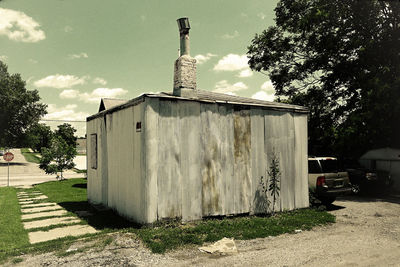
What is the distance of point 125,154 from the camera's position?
8398 millimetres

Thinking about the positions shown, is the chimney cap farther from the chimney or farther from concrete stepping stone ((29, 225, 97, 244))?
concrete stepping stone ((29, 225, 97, 244))

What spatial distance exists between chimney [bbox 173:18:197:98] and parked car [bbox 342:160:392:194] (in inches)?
388

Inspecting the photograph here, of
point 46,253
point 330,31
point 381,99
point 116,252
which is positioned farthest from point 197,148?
point 330,31

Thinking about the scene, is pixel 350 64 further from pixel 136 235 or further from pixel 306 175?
pixel 136 235

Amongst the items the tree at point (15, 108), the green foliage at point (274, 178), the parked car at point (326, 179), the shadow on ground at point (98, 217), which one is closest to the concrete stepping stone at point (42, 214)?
the shadow on ground at point (98, 217)

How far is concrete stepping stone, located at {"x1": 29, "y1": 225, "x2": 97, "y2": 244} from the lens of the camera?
6.96 metres

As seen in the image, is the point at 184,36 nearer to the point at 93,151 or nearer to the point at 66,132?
the point at 93,151

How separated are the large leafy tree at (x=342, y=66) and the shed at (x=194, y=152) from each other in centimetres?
663

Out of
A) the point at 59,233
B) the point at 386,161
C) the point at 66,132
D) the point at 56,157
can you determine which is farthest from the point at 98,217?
the point at 66,132

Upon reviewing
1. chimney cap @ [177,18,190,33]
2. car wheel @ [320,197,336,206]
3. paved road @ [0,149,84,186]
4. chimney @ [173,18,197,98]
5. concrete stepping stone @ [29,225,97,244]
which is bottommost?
paved road @ [0,149,84,186]

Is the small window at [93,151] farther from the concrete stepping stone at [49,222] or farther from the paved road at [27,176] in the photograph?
the paved road at [27,176]

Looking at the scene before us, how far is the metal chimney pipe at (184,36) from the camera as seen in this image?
8.44m

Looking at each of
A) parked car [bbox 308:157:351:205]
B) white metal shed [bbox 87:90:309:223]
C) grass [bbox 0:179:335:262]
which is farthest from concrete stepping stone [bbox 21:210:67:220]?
parked car [bbox 308:157:351:205]

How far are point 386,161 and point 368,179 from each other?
3084mm
